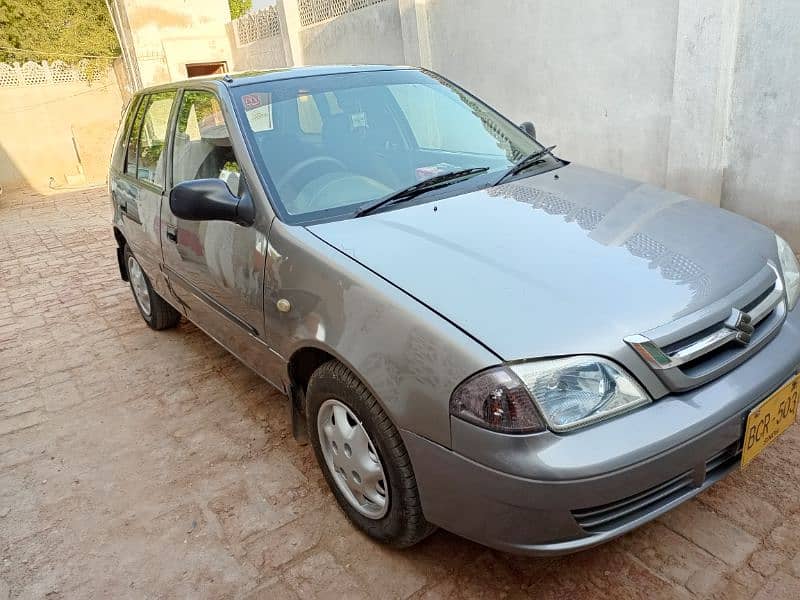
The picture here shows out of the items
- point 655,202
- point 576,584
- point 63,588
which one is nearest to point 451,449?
point 576,584

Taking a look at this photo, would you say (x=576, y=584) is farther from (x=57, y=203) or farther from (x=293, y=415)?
(x=57, y=203)

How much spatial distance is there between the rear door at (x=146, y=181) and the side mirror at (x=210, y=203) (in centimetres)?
107

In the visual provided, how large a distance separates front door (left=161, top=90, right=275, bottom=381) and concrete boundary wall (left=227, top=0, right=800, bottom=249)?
3.88 m

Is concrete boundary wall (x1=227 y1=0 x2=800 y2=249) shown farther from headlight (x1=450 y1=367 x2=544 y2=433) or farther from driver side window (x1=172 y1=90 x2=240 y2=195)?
headlight (x1=450 y1=367 x2=544 y2=433)

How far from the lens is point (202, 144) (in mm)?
3086

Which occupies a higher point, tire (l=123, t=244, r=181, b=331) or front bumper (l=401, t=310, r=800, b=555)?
front bumper (l=401, t=310, r=800, b=555)

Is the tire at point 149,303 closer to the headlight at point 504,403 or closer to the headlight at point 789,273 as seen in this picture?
the headlight at point 504,403

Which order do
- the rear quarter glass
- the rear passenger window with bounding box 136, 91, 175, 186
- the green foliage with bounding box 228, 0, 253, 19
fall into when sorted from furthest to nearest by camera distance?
1. the green foliage with bounding box 228, 0, 253, 19
2. the rear quarter glass
3. the rear passenger window with bounding box 136, 91, 175, 186

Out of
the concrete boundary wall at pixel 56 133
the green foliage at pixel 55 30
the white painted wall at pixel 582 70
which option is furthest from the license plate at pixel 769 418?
the green foliage at pixel 55 30

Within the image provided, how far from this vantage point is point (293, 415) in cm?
263

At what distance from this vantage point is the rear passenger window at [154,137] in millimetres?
3541

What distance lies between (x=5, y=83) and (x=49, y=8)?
2.54 metres

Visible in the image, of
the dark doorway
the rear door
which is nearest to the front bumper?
the rear door

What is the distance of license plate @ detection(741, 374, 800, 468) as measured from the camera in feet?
6.03
